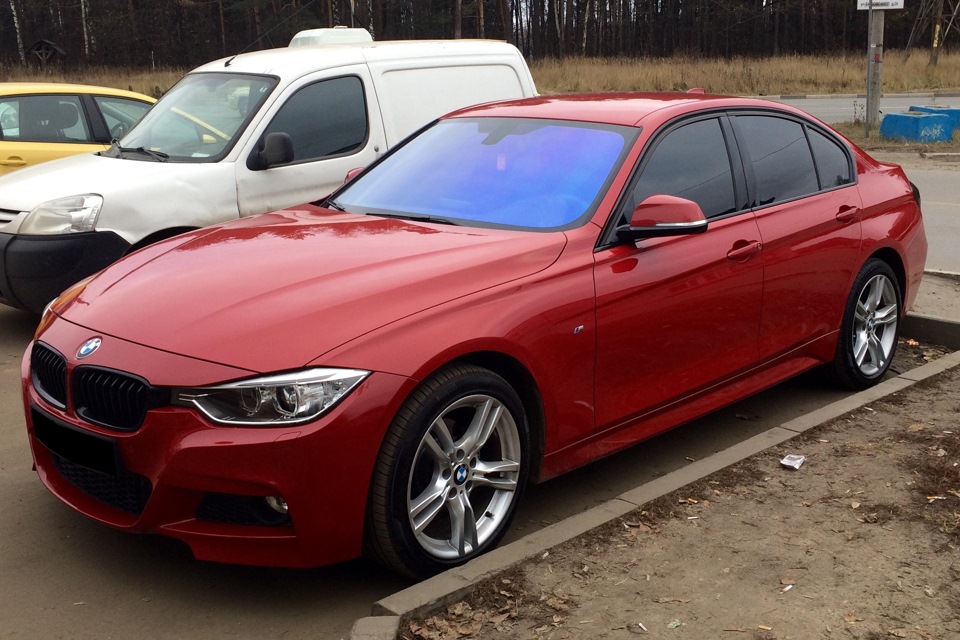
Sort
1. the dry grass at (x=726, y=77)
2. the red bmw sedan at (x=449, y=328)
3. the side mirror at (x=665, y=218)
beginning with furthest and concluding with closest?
the dry grass at (x=726, y=77) < the side mirror at (x=665, y=218) < the red bmw sedan at (x=449, y=328)

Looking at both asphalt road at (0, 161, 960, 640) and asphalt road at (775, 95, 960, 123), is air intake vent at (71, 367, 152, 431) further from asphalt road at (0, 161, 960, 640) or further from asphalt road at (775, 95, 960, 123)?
asphalt road at (775, 95, 960, 123)

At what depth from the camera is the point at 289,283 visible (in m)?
3.85

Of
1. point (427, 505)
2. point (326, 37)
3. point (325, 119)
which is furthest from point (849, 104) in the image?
point (427, 505)

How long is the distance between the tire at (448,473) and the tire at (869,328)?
2548 mm

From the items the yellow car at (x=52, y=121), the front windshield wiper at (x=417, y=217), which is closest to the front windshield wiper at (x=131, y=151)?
the yellow car at (x=52, y=121)

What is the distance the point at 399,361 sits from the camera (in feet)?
11.6

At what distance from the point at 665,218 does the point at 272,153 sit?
3567mm

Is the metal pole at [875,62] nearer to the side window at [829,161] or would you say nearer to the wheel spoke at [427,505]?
the side window at [829,161]

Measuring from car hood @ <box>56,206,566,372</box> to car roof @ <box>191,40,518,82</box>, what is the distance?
129 inches

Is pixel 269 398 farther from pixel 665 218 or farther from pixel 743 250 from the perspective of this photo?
pixel 743 250

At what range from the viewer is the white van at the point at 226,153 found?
6.81 meters

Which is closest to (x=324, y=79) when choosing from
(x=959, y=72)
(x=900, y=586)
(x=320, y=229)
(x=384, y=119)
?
(x=384, y=119)

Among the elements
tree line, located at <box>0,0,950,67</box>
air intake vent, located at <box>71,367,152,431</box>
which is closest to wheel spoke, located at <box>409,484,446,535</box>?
air intake vent, located at <box>71,367,152,431</box>

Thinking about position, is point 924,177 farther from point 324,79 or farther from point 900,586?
point 900,586
